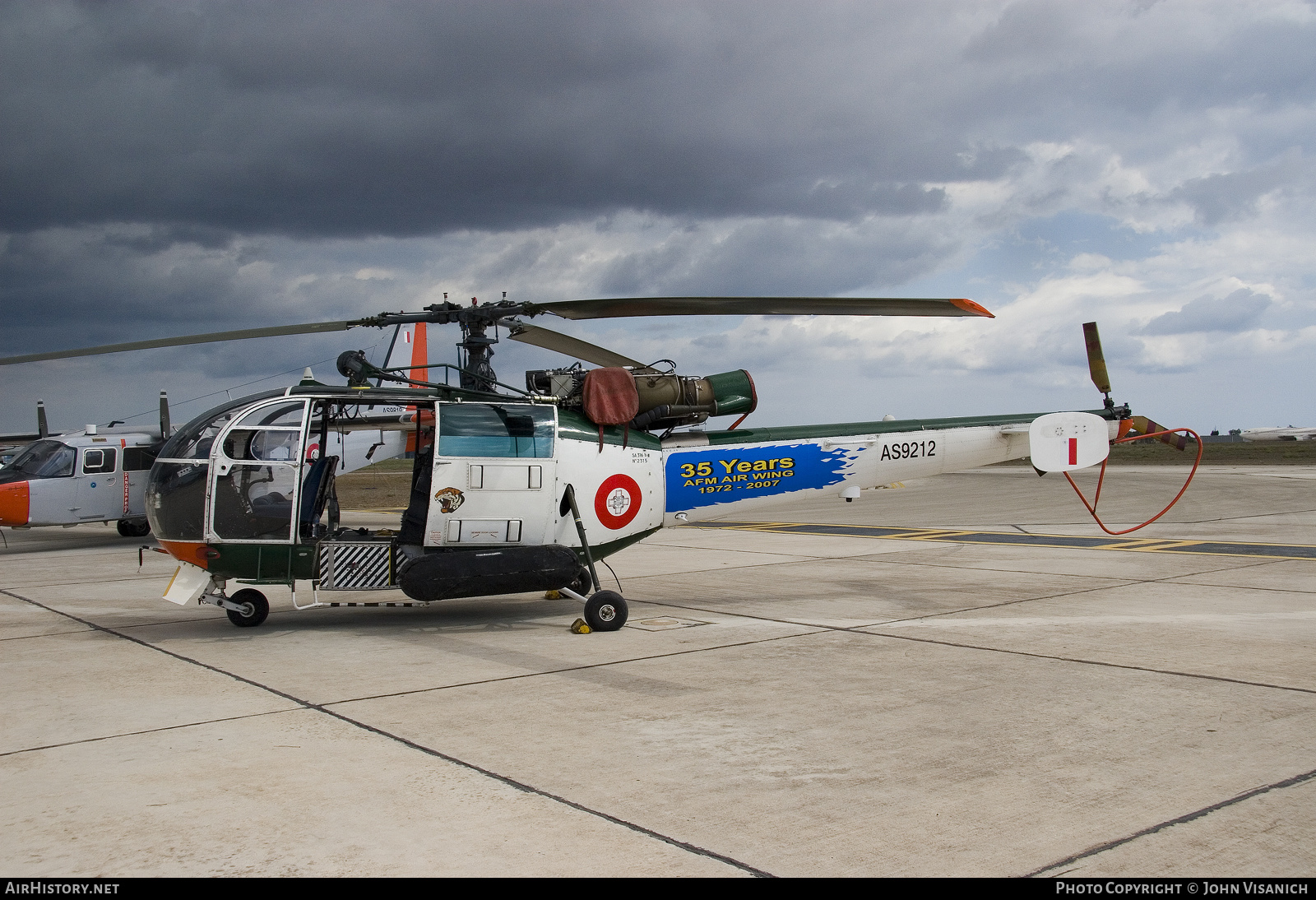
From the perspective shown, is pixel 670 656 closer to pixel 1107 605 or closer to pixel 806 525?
pixel 1107 605

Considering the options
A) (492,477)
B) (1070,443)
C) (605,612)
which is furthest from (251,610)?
(1070,443)

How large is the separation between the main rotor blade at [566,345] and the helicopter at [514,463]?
3 cm

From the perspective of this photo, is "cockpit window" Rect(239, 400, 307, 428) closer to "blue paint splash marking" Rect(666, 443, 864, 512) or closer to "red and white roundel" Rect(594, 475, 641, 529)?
"red and white roundel" Rect(594, 475, 641, 529)

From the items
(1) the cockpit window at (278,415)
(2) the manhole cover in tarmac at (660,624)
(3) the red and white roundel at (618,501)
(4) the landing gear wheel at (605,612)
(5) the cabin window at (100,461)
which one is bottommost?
(2) the manhole cover in tarmac at (660,624)

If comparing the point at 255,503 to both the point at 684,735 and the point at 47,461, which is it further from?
the point at 47,461

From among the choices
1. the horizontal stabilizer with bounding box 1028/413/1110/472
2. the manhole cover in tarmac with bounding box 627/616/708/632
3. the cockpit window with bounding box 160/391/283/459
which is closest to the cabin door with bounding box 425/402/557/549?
the manhole cover in tarmac with bounding box 627/616/708/632

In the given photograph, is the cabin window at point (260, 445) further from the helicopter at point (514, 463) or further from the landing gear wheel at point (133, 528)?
the landing gear wheel at point (133, 528)

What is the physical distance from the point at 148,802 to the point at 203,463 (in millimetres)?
4893

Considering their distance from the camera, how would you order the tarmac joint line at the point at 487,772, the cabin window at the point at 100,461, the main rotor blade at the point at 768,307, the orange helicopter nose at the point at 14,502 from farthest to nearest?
the cabin window at the point at 100,461 < the orange helicopter nose at the point at 14,502 < the main rotor blade at the point at 768,307 < the tarmac joint line at the point at 487,772

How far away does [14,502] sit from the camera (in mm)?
18719

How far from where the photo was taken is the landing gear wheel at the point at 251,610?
9.68 metres

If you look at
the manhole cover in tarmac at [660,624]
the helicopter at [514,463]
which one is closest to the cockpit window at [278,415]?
the helicopter at [514,463]

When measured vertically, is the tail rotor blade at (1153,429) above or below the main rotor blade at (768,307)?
below

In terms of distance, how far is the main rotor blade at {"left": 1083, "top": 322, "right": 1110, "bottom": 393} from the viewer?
439 inches
